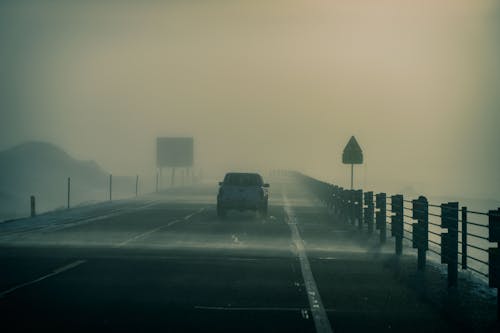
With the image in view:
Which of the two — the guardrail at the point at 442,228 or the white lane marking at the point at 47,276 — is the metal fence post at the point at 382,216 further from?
the white lane marking at the point at 47,276

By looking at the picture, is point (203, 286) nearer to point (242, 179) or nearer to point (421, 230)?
point (421, 230)

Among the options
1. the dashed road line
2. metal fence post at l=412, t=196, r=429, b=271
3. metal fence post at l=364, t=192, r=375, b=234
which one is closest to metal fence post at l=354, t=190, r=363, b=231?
metal fence post at l=364, t=192, r=375, b=234

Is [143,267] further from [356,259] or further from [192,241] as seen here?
[192,241]

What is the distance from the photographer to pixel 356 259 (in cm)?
1702

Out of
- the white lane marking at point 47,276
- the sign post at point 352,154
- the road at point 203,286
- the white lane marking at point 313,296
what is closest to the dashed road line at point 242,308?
the road at point 203,286

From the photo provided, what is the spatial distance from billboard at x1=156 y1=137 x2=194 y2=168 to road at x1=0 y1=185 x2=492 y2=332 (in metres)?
74.8

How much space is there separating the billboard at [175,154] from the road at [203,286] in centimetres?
7485

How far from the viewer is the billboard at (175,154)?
97.6 meters

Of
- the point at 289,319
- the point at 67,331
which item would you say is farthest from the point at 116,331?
the point at 289,319

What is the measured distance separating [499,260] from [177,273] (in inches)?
225

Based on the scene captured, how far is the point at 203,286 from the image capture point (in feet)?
39.9

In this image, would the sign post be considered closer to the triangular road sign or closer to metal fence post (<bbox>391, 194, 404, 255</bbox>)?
the triangular road sign

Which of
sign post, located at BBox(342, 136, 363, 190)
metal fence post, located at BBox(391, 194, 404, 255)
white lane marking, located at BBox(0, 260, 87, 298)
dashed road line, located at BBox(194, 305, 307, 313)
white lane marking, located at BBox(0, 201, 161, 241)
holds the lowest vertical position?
white lane marking, located at BBox(0, 201, 161, 241)

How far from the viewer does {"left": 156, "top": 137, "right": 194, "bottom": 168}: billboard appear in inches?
3844
